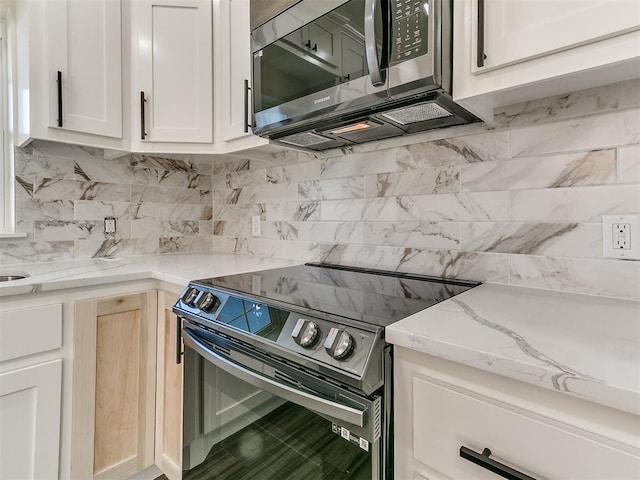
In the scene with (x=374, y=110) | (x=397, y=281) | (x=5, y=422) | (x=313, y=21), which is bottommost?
(x=5, y=422)

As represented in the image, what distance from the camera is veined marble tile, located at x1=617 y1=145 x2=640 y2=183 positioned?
2.93 feet

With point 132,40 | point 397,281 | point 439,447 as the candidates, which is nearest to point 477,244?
point 397,281

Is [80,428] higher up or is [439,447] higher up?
[439,447]

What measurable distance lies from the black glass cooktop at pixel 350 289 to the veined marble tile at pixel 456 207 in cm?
23

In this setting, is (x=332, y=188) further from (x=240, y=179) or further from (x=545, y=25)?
(x=545, y=25)

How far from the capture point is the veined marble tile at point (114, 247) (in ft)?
5.84

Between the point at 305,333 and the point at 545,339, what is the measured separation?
0.49m

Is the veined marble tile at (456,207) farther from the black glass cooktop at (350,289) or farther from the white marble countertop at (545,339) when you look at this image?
the white marble countertop at (545,339)

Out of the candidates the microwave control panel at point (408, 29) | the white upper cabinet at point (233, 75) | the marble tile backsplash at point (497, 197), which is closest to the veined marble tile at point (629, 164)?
the marble tile backsplash at point (497, 197)

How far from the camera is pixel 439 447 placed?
0.64m

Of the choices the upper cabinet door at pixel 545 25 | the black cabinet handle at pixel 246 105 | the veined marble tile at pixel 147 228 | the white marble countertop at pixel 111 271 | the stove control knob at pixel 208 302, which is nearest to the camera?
the upper cabinet door at pixel 545 25

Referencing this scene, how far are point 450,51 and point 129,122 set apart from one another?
1525mm

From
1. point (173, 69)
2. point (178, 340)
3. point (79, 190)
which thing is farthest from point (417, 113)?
point (79, 190)

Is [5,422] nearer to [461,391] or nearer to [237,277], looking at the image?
[237,277]
